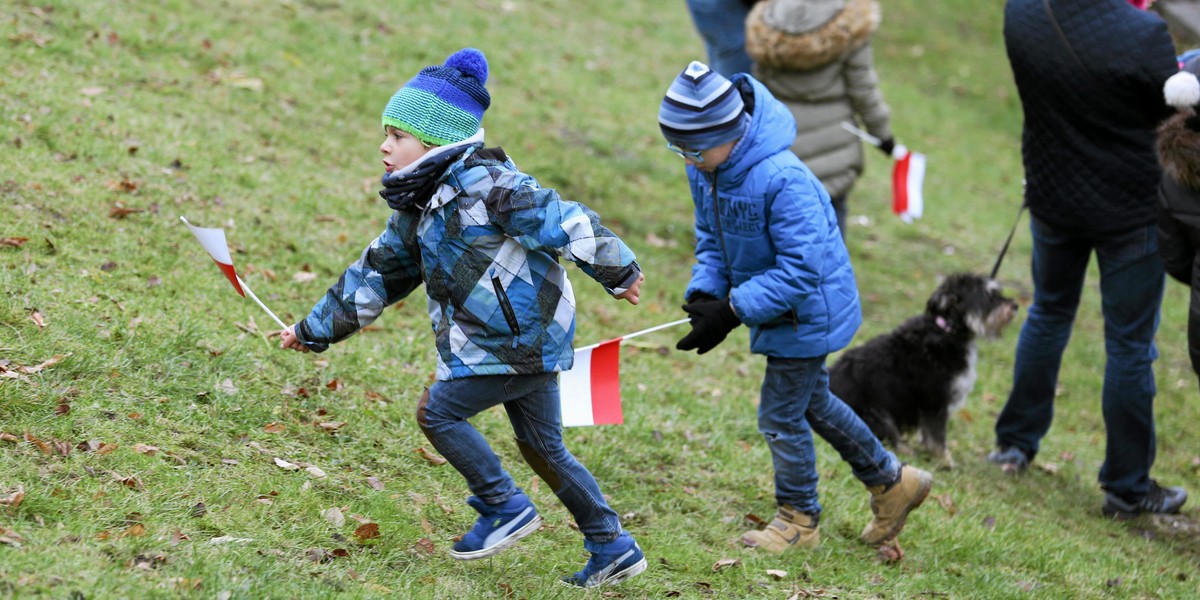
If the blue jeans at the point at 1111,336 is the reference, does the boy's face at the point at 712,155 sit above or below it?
above

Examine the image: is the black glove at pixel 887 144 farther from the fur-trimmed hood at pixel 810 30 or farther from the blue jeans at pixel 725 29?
the blue jeans at pixel 725 29

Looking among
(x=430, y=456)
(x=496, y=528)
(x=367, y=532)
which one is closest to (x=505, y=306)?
(x=496, y=528)

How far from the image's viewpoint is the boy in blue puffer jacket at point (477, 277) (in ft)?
12.1

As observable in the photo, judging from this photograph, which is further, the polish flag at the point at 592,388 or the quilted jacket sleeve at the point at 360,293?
the polish flag at the point at 592,388

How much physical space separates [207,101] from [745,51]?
4.11 metres

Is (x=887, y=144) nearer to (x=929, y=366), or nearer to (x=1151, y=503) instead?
(x=929, y=366)

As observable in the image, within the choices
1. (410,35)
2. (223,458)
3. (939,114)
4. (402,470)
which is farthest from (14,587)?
(939,114)

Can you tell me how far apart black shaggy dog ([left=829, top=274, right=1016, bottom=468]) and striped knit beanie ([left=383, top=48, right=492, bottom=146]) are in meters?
3.63

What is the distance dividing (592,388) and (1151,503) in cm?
367

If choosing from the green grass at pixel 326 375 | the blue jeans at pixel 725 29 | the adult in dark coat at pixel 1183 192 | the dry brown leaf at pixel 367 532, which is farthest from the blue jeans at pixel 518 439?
the blue jeans at pixel 725 29

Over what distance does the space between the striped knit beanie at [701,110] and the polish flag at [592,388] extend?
0.86m

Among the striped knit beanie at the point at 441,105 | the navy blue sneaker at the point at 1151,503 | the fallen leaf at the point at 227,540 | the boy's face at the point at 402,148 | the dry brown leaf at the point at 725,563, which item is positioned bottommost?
the navy blue sneaker at the point at 1151,503

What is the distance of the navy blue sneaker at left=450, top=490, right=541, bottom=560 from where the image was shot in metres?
4.07

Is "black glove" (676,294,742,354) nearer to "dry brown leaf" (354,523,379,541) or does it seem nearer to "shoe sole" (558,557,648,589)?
"shoe sole" (558,557,648,589)
